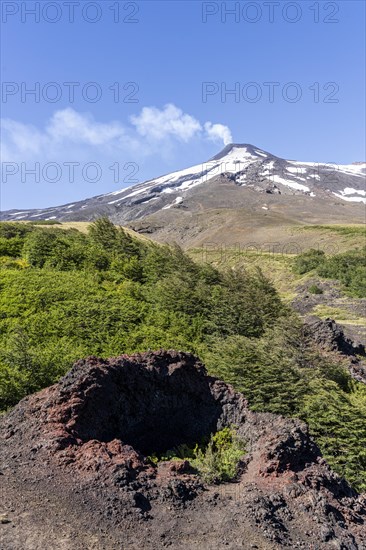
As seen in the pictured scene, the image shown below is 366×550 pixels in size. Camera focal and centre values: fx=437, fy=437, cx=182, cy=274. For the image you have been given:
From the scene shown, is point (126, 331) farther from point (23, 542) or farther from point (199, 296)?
point (23, 542)

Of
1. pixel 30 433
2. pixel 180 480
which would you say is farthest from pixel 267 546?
pixel 30 433

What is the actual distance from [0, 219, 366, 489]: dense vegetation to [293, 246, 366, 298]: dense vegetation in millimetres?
18077

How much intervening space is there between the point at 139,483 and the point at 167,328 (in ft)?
28.9

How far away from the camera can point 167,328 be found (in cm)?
1559

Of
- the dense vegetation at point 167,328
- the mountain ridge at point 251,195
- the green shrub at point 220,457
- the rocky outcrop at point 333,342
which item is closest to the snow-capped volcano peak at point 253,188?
the mountain ridge at point 251,195

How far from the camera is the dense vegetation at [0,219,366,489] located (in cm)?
1021

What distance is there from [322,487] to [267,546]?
1.64 metres

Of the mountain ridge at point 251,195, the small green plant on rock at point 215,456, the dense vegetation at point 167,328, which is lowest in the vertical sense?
the small green plant on rock at point 215,456

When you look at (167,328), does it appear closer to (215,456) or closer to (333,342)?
(333,342)

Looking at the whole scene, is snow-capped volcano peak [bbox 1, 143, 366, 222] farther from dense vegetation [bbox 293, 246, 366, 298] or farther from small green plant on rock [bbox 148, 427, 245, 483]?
small green plant on rock [bbox 148, 427, 245, 483]

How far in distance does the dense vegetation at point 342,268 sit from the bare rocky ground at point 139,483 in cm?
2921

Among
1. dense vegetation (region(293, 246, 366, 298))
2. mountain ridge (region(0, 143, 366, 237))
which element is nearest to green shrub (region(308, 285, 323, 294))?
dense vegetation (region(293, 246, 366, 298))

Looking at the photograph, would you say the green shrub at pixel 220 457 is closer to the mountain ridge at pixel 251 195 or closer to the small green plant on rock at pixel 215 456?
the small green plant on rock at pixel 215 456

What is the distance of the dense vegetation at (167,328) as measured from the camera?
10211 millimetres
